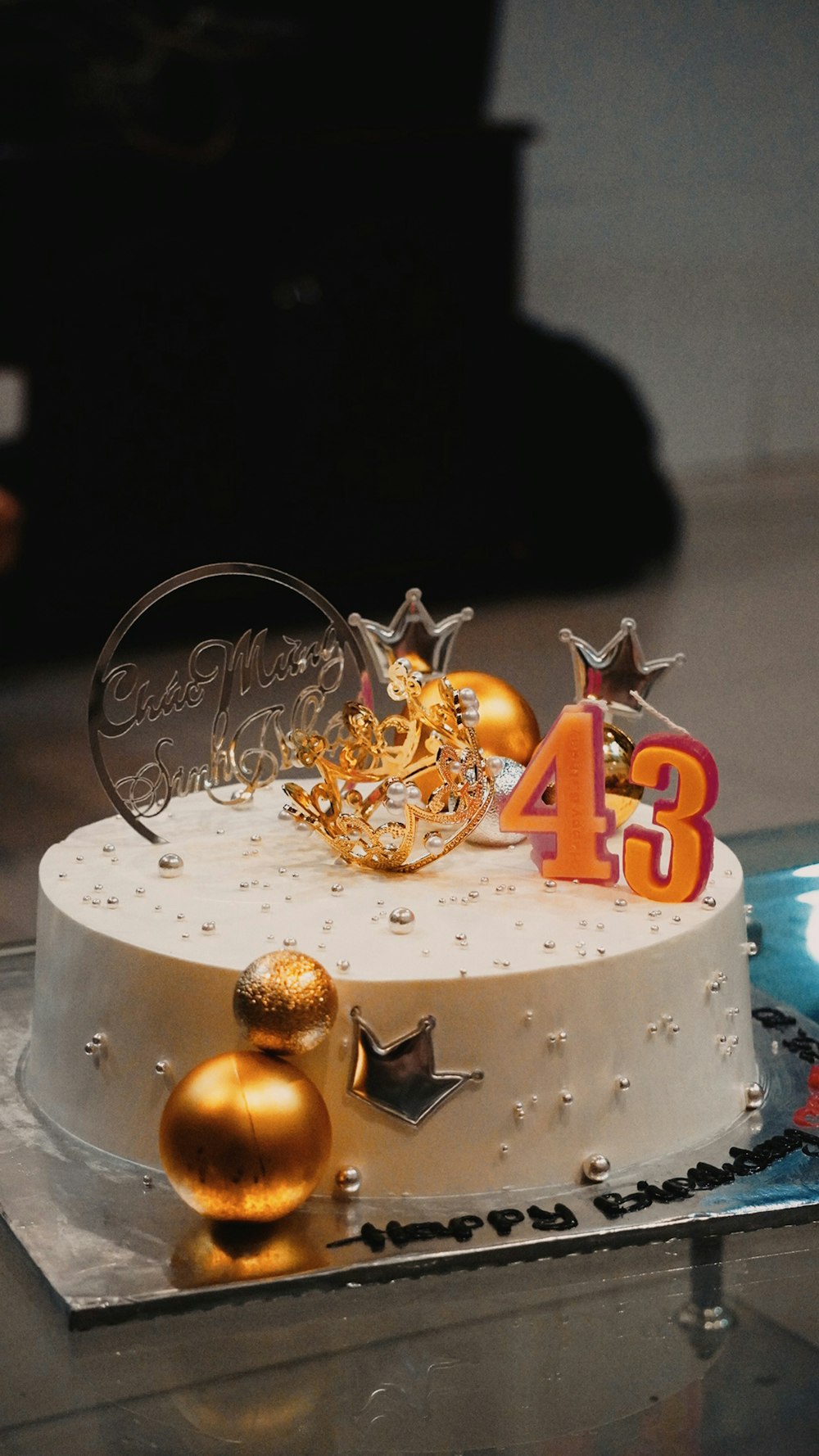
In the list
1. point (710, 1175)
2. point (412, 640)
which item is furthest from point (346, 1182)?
point (412, 640)

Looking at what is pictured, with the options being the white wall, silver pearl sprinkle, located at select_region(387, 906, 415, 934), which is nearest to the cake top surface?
silver pearl sprinkle, located at select_region(387, 906, 415, 934)

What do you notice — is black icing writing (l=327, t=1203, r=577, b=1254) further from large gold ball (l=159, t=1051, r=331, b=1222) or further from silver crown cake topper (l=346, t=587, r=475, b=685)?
silver crown cake topper (l=346, t=587, r=475, b=685)

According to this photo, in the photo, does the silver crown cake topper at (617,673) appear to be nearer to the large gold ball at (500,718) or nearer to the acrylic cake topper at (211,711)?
the large gold ball at (500,718)

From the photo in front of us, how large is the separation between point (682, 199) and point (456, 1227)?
22.1 ft

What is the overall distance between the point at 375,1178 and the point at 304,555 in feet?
15.9

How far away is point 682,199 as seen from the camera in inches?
339

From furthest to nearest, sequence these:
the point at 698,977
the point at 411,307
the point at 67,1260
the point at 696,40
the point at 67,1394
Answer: the point at 696,40 < the point at 411,307 < the point at 698,977 < the point at 67,1260 < the point at 67,1394

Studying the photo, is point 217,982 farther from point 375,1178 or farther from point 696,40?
point 696,40

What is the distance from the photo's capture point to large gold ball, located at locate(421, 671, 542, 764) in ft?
11.5

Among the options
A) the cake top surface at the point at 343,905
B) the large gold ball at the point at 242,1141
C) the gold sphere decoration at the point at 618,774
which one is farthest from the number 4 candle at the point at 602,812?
the large gold ball at the point at 242,1141

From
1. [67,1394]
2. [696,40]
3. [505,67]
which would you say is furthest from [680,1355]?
[696,40]

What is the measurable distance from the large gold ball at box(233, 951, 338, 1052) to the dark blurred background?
13.8ft

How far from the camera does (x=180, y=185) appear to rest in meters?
7.13

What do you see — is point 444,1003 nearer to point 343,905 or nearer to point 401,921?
point 401,921
